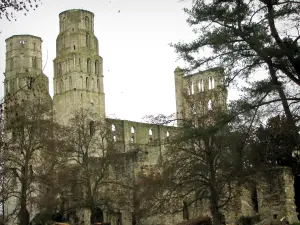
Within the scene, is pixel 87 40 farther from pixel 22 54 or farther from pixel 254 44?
pixel 254 44

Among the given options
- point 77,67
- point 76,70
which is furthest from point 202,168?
point 77,67

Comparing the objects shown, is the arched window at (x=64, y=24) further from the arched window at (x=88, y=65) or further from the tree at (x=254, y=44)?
the tree at (x=254, y=44)

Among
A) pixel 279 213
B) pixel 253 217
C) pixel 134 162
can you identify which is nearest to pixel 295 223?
pixel 279 213

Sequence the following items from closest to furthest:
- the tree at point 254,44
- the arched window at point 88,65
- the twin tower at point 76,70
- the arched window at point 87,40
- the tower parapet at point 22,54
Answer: the tree at point 254,44 < the twin tower at point 76,70 < the arched window at point 88,65 < the arched window at point 87,40 < the tower parapet at point 22,54

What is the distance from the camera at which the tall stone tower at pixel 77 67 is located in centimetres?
5944

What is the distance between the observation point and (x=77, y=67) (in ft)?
196

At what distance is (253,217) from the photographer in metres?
28.2

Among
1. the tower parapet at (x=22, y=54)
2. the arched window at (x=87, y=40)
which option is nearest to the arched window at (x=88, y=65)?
the arched window at (x=87, y=40)

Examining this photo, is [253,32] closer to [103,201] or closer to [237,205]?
[237,205]

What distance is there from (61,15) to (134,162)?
23.0m

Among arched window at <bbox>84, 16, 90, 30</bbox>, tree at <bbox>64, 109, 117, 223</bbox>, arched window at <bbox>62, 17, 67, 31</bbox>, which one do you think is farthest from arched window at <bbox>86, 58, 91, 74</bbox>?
tree at <bbox>64, 109, 117, 223</bbox>

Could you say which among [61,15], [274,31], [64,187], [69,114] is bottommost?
[64,187]

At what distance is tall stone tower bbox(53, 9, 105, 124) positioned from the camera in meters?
59.4

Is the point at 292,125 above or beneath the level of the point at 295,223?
above
